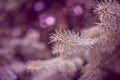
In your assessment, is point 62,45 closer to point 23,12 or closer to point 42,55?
point 42,55

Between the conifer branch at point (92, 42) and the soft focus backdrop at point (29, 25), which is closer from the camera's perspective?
the conifer branch at point (92, 42)

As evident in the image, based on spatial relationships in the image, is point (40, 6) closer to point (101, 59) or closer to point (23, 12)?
point (23, 12)

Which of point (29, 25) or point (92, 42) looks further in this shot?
point (29, 25)

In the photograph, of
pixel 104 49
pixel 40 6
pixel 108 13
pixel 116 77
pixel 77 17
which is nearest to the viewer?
pixel 108 13

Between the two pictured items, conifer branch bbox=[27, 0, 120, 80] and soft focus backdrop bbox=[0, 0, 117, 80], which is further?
soft focus backdrop bbox=[0, 0, 117, 80]

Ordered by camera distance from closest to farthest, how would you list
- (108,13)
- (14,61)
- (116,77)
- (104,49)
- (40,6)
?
(108,13)
(104,49)
(116,77)
(14,61)
(40,6)

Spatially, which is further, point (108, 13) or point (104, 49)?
point (104, 49)

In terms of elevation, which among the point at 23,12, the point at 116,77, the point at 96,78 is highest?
the point at 23,12

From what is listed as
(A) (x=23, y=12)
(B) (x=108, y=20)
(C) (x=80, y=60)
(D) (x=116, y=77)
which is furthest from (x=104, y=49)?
(A) (x=23, y=12)

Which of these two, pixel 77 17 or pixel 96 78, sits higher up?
pixel 77 17

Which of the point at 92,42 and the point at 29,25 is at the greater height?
the point at 29,25
